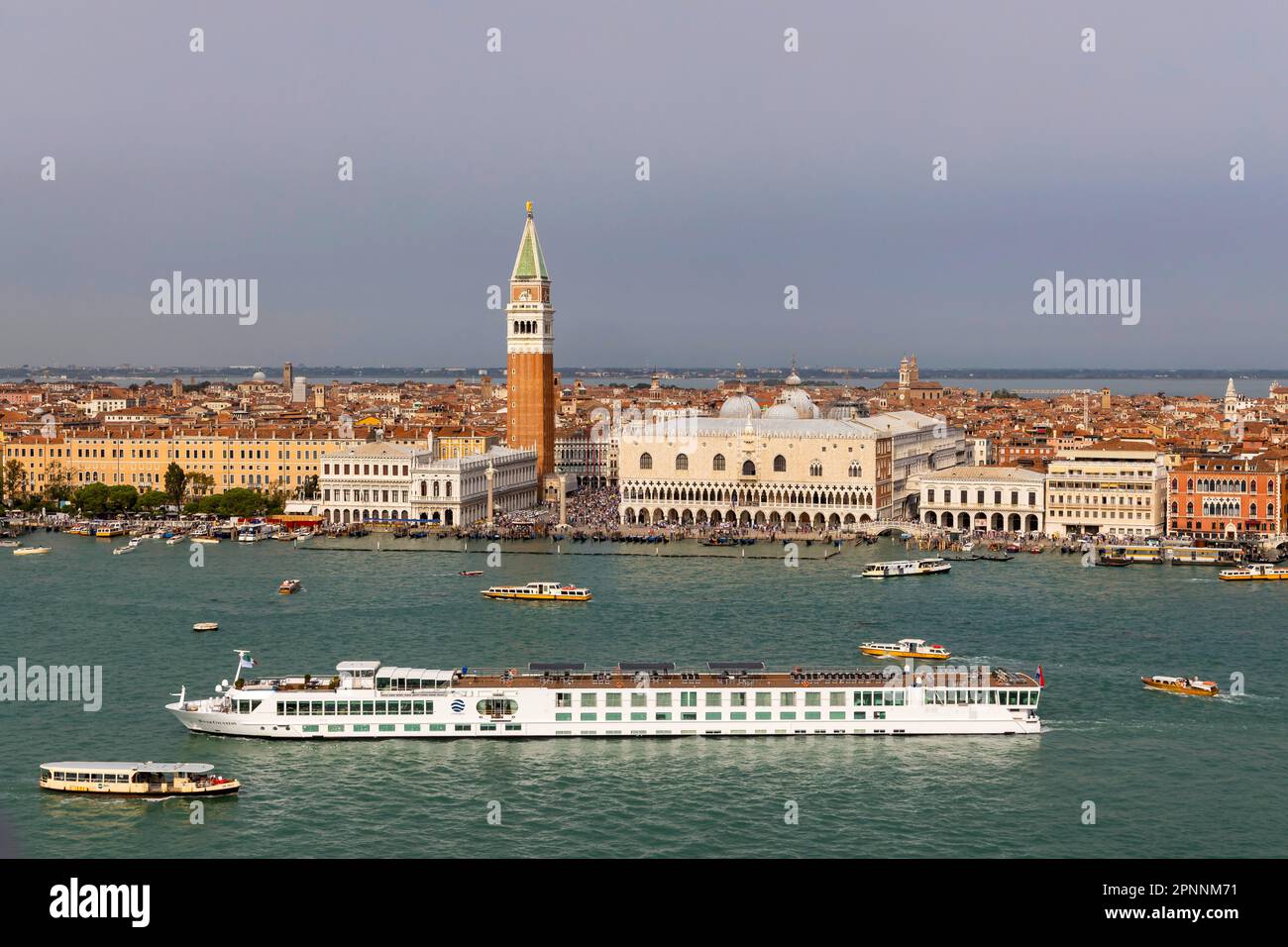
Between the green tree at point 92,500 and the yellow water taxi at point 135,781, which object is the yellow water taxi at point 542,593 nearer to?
the yellow water taxi at point 135,781

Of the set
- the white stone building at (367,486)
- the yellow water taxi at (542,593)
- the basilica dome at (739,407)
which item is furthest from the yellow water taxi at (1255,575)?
the white stone building at (367,486)

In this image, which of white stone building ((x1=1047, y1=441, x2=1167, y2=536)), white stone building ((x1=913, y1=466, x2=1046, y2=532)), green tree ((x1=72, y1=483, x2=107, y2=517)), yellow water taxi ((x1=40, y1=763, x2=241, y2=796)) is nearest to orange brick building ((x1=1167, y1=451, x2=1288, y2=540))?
white stone building ((x1=1047, y1=441, x2=1167, y2=536))

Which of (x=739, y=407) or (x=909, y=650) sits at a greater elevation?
(x=739, y=407)

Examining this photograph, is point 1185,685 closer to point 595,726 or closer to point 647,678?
point 647,678

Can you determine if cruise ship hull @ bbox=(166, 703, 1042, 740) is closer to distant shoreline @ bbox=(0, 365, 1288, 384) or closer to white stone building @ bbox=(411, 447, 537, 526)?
white stone building @ bbox=(411, 447, 537, 526)

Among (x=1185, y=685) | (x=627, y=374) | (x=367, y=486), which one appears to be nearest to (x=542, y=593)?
(x=1185, y=685)

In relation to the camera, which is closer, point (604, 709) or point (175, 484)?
point (604, 709)
